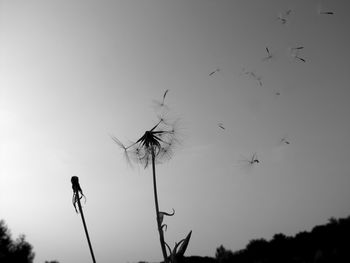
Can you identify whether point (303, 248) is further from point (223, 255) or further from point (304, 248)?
point (223, 255)

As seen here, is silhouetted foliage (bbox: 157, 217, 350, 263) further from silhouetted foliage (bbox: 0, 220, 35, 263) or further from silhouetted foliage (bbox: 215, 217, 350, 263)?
silhouetted foliage (bbox: 0, 220, 35, 263)

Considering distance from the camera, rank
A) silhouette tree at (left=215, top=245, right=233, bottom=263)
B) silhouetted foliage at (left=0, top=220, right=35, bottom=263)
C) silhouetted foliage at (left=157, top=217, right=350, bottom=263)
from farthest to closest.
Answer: silhouetted foliage at (left=0, top=220, right=35, bottom=263)
silhouette tree at (left=215, top=245, right=233, bottom=263)
silhouetted foliage at (left=157, top=217, right=350, bottom=263)

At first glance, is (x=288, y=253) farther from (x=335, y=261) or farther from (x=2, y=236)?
(x=2, y=236)

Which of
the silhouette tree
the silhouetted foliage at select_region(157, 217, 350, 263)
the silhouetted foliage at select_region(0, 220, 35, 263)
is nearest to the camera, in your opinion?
the silhouetted foliage at select_region(157, 217, 350, 263)

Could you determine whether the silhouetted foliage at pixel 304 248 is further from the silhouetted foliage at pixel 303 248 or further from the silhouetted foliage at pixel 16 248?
the silhouetted foliage at pixel 16 248

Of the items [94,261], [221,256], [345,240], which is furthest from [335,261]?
[94,261]

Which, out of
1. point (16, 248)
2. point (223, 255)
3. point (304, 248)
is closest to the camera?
point (304, 248)

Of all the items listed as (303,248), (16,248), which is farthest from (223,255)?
(16,248)

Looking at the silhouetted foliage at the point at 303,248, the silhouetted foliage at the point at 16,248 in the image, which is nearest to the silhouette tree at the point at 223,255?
the silhouetted foliage at the point at 303,248

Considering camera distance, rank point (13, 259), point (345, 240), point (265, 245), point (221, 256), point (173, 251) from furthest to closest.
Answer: point (13, 259) → point (173, 251) → point (221, 256) → point (265, 245) → point (345, 240)

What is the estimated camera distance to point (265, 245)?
1555 cm

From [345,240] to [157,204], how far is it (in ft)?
42.2

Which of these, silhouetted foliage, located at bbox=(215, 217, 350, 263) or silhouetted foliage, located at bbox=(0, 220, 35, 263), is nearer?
silhouetted foliage, located at bbox=(215, 217, 350, 263)

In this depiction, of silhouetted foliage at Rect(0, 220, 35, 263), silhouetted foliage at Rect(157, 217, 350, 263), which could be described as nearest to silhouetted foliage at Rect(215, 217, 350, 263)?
silhouetted foliage at Rect(157, 217, 350, 263)
